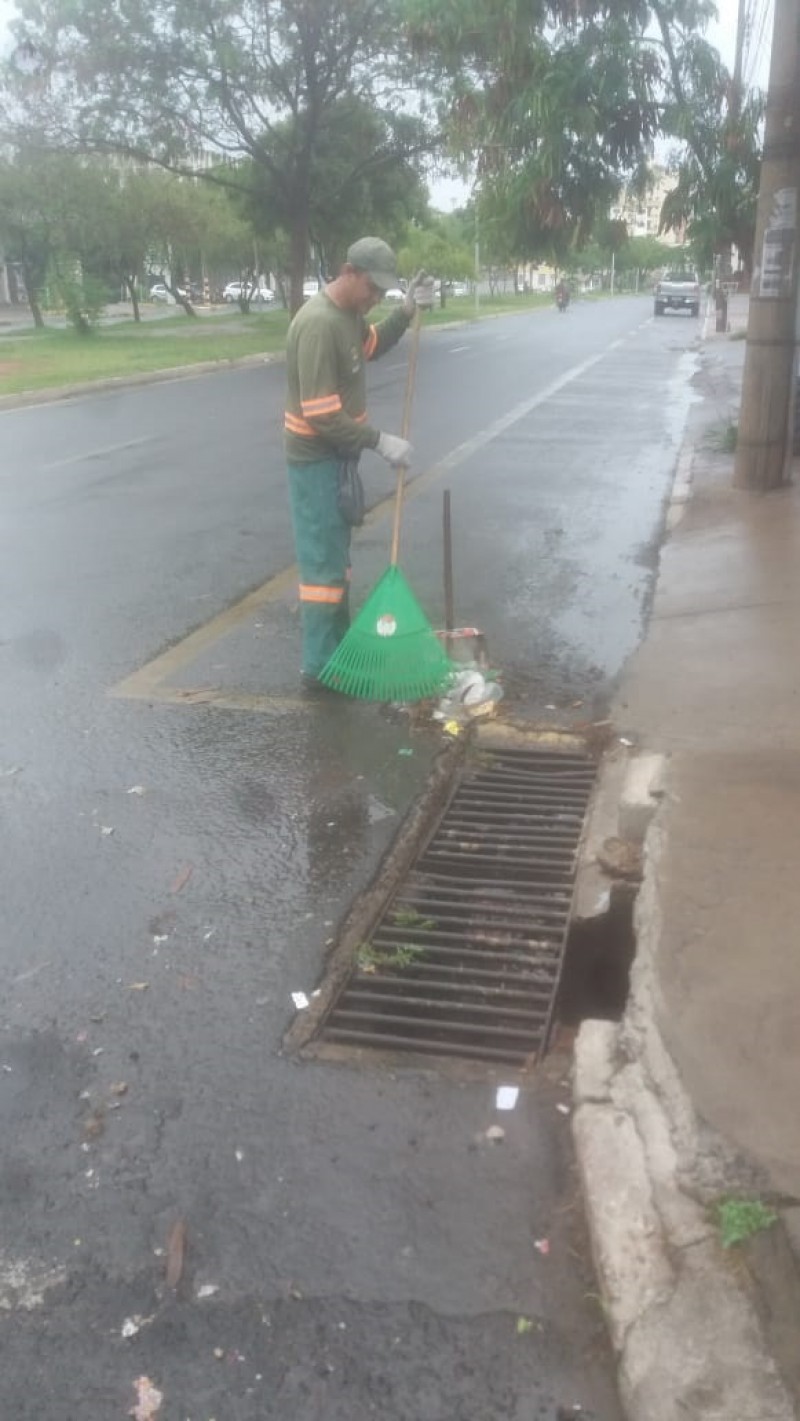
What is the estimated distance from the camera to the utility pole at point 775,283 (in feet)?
29.1

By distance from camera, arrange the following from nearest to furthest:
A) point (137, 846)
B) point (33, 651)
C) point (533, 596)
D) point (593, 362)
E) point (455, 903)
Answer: point (455, 903) < point (137, 846) < point (33, 651) < point (533, 596) < point (593, 362)

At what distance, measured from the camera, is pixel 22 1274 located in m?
2.52

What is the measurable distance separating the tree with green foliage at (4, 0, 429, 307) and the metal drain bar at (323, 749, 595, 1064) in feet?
90.8

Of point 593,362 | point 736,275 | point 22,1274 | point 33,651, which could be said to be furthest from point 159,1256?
point 593,362

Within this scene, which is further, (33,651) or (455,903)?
(33,651)

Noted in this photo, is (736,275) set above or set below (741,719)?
above

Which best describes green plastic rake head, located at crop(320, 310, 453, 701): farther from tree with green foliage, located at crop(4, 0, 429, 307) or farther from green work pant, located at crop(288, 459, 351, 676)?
tree with green foliage, located at crop(4, 0, 429, 307)

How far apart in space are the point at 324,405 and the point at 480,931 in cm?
245

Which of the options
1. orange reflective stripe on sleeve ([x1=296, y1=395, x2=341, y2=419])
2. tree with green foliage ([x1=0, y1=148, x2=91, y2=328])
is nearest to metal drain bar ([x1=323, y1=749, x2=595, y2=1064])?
orange reflective stripe on sleeve ([x1=296, y1=395, x2=341, y2=419])

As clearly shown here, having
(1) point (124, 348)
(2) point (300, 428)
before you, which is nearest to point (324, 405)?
(2) point (300, 428)

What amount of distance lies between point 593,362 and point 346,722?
75.6ft

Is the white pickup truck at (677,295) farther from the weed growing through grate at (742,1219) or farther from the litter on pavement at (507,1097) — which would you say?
the weed growing through grate at (742,1219)

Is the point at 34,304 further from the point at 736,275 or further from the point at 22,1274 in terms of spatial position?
the point at 22,1274

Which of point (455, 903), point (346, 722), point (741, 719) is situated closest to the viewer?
point (455, 903)
